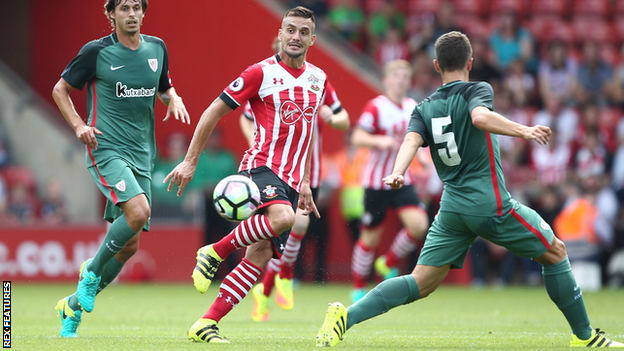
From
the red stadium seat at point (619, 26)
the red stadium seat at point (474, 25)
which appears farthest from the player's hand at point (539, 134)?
the red stadium seat at point (619, 26)

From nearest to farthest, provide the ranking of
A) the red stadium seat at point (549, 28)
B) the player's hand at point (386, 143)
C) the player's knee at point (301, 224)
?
the player's knee at point (301, 224) → the player's hand at point (386, 143) → the red stadium seat at point (549, 28)

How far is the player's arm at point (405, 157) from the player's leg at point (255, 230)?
796mm

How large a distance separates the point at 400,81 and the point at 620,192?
567 cm

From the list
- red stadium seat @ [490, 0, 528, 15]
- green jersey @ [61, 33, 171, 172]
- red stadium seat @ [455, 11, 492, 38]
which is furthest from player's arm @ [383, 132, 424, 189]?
red stadium seat @ [490, 0, 528, 15]

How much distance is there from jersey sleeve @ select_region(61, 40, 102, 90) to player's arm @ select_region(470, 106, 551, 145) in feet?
9.49

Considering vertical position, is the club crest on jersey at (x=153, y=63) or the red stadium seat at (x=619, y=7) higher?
the red stadium seat at (x=619, y=7)

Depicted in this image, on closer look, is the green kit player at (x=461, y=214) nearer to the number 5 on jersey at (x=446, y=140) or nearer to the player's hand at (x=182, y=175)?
the number 5 on jersey at (x=446, y=140)

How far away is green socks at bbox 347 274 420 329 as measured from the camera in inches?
210

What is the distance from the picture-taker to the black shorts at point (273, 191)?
5.65 metres

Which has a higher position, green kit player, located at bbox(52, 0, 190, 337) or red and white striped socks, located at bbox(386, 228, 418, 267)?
green kit player, located at bbox(52, 0, 190, 337)

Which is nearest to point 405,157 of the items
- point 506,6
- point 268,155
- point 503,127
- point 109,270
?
point 503,127

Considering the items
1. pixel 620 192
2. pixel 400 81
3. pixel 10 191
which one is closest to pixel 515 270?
pixel 620 192

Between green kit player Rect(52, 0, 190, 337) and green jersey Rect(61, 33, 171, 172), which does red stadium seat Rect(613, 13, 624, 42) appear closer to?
green kit player Rect(52, 0, 190, 337)

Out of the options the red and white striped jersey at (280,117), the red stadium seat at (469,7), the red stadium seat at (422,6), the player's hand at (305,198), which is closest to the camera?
the red and white striped jersey at (280,117)
